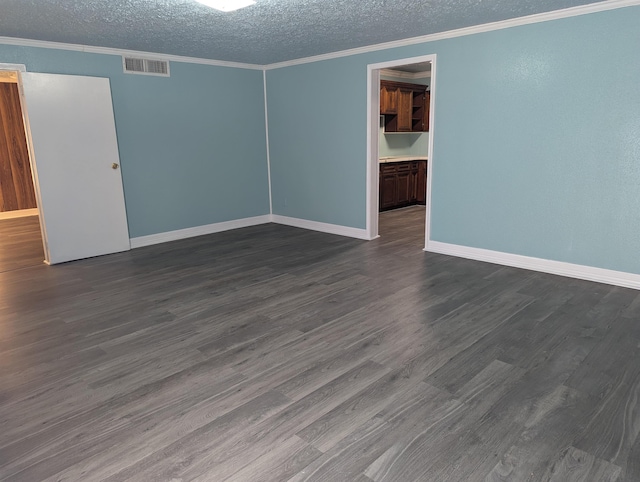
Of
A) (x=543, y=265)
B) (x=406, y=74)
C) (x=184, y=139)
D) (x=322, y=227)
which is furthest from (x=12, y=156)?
(x=543, y=265)

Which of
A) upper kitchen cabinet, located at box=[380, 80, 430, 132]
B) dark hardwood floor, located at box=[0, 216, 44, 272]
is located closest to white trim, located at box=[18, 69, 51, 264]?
dark hardwood floor, located at box=[0, 216, 44, 272]

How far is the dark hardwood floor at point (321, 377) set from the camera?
75.2 inches

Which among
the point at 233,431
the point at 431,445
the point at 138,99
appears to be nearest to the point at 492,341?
the point at 431,445

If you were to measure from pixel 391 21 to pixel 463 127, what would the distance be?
1.37 meters

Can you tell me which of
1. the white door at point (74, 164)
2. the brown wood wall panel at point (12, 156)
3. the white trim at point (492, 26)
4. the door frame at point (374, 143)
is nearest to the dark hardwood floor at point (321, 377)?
the white door at point (74, 164)

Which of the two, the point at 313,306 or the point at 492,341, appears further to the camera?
the point at 313,306

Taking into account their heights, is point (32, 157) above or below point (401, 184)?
above

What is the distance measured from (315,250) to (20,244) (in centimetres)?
411

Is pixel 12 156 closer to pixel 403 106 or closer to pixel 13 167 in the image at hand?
pixel 13 167

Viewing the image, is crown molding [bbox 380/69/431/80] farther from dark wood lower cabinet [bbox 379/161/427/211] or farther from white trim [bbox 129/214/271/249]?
white trim [bbox 129/214/271/249]

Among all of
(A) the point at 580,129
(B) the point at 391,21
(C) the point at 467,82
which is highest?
(B) the point at 391,21

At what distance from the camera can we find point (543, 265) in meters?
4.40

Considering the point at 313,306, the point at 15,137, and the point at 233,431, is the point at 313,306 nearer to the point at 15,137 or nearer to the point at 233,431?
the point at 233,431

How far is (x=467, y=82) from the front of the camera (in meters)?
4.65
